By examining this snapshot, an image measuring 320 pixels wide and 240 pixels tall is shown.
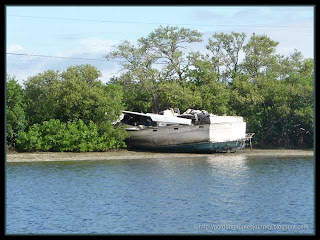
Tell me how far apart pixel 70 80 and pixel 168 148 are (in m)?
9.07

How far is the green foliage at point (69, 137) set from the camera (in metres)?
40.3

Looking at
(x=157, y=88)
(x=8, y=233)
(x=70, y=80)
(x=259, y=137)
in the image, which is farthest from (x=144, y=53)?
(x=8, y=233)

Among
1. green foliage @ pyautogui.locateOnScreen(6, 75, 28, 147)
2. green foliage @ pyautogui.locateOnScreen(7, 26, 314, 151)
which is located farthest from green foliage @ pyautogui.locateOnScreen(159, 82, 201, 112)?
green foliage @ pyautogui.locateOnScreen(6, 75, 28, 147)

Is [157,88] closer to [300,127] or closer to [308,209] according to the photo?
[300,127]

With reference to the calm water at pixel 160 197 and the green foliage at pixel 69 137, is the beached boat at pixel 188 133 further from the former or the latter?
the calm water at pixel 160 197

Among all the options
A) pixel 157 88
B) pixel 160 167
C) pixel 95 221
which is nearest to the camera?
pixel 95 221

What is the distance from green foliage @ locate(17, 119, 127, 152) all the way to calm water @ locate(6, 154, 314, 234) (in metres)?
3.96

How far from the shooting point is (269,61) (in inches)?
1955

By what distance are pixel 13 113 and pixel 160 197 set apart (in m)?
18.8

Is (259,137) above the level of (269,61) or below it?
below

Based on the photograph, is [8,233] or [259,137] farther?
[259,137]

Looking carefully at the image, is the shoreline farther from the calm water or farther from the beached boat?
the calm water

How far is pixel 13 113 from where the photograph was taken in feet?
133

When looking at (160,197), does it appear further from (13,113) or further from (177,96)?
(177,96)
